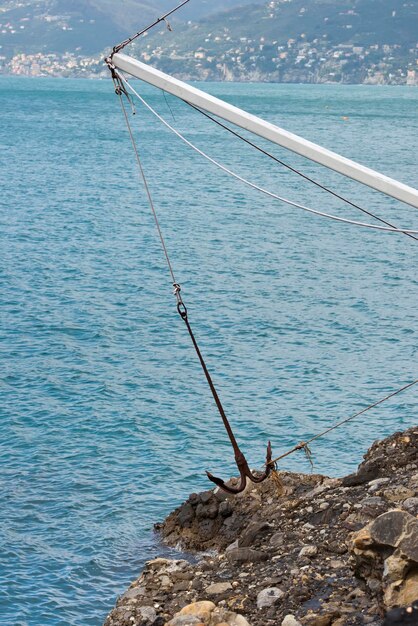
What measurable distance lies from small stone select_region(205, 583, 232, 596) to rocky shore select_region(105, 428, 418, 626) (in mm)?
16

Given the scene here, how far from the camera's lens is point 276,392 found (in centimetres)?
3036

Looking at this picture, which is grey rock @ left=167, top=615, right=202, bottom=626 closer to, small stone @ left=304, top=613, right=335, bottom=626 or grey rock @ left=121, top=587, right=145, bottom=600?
small stone @ left=304, top=613, right=335, bottom=626

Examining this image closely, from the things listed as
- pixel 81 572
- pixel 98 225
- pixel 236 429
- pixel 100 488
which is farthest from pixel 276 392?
pixel 98 225

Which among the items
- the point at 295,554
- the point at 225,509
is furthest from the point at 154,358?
the point at 295,554

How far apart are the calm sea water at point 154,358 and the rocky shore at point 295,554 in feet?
6.00

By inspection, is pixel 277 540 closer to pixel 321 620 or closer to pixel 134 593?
pixel 134 593

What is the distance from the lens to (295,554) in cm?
1561

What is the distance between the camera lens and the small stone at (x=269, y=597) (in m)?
14.0

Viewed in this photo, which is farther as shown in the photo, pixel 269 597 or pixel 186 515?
pixel 186 515

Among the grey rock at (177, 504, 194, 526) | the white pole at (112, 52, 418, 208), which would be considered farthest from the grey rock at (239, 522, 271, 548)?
the white pole at (112, 52, 418, 208)

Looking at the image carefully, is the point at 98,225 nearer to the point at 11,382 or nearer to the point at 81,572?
the point at 11,382

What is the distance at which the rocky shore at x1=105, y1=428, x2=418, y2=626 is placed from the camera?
12578 millimetres

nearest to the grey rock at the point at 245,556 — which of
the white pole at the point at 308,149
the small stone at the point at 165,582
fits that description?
the small stone at the point at 165,582

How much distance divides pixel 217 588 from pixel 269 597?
1.16 metres
